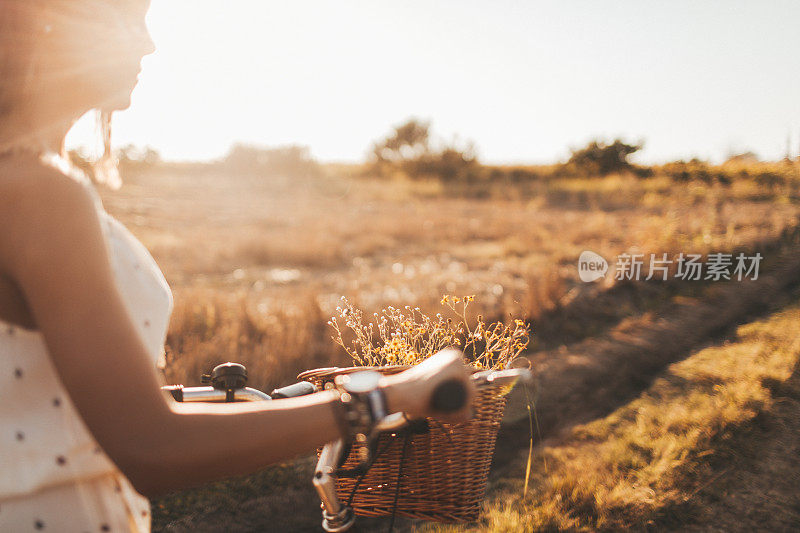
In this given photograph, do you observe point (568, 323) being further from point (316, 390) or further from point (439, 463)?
point (316, 390)

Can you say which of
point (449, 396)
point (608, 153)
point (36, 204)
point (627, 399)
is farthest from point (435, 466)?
point (608, 153)

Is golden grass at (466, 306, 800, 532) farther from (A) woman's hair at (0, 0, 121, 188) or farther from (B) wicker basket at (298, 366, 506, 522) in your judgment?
(A) woman's hair at (0, 0, 121, 188)

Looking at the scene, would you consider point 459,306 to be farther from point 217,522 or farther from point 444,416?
point 444,416

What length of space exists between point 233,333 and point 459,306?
2722 mm

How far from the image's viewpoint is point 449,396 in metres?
1.12

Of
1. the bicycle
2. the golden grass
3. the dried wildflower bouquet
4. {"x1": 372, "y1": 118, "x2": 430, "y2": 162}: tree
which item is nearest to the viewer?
the bicycle

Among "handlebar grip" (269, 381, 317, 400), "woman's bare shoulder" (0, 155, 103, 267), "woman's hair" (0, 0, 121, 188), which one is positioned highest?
"woman's hair" (0, 0, 121, 188)

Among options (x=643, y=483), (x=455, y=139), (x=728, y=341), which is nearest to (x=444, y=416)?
(x=643, y=483)

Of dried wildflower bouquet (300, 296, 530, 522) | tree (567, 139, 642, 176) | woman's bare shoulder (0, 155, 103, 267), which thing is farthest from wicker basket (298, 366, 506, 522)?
tree (567, 139, 642, 176)

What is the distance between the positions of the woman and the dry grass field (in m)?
2.54

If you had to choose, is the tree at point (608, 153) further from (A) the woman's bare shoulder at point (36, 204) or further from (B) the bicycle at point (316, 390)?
(A) the woman's bare shoulder at point (36, 204)

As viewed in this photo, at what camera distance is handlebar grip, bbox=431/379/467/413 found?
1113 millimetres

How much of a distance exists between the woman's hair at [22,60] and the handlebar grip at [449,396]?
2.58ft

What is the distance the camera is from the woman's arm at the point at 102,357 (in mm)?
845
